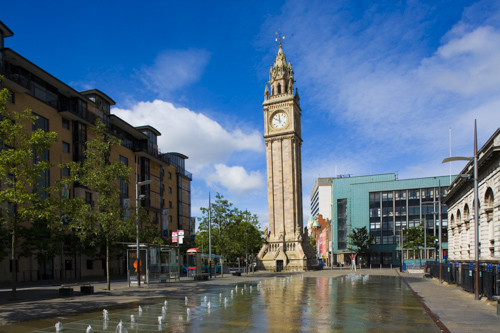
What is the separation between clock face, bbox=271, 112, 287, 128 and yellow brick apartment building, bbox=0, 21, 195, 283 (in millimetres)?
21548

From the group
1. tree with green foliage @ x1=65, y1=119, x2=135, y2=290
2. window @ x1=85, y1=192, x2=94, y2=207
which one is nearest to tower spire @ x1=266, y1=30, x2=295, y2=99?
window @ x1=85, y1=192, x2=94, y2=207

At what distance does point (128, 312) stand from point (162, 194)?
60734 millimetres

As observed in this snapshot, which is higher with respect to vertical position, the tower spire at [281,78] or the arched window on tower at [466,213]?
the tower spire at [281,78]

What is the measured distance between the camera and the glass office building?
107725 millimetres

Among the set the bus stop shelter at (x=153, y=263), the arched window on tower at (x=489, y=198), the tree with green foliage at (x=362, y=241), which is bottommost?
the tree with green foliage at (x=362, y=241)

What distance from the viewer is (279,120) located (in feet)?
259

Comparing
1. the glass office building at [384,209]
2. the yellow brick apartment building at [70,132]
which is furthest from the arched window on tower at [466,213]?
the glass office building at [384,209]

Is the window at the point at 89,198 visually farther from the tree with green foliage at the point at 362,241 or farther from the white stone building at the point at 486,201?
the tree with green foliage at the point at 362,241

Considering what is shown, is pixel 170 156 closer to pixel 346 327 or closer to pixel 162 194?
pixel 162 194

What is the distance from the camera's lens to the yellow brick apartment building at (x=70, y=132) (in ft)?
141

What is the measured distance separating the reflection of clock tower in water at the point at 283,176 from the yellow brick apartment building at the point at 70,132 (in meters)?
19.5

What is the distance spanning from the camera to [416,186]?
10931 centimetres

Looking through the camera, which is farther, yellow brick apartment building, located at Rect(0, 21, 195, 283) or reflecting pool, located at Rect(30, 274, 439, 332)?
yellow brick apartment building, located at Rect(0, 21, 195, 283)

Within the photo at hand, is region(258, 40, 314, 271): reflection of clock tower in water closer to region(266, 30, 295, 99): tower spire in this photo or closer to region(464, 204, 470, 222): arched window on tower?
region(266, 30, 295, 99): tower spire
